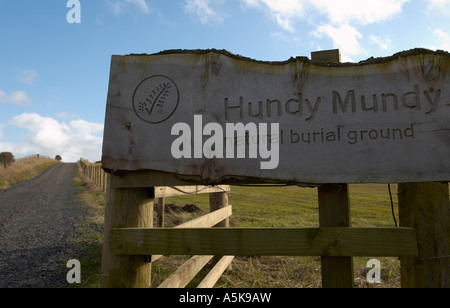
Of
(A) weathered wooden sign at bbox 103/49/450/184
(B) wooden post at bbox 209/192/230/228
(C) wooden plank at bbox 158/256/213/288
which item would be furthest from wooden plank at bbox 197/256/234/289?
(A) weathered wooden sign at bbox 103/49/450/184

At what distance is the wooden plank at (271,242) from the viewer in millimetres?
1586

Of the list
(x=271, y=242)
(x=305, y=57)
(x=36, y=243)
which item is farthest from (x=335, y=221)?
(x=36, y=243)

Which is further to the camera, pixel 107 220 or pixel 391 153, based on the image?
pixel 107 220

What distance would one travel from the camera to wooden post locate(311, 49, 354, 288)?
5.45ft

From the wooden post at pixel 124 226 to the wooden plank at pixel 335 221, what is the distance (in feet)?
4.10

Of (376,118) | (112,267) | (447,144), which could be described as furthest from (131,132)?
(447,144)

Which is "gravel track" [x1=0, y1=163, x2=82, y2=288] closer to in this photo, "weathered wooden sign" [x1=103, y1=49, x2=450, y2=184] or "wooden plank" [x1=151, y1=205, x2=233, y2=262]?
"wooden plank" [x1=151, y1=205, x2=233, y2=262]

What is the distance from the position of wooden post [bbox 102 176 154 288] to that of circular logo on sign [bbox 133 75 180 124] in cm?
55

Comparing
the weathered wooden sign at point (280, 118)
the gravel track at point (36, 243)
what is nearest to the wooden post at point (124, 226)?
the weathered wooden sign at point (280, 118)

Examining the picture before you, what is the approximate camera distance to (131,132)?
194 centimetres

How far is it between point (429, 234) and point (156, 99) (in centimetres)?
205

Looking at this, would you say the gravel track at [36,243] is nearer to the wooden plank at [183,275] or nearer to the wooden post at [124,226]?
the wooden plank at [183,275]
